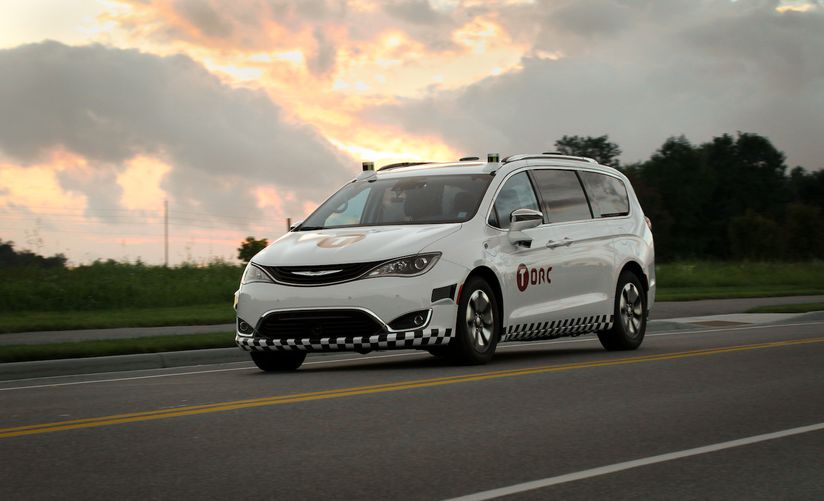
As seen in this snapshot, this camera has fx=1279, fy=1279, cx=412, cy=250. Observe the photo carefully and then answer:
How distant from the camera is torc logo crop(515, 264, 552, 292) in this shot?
492 inches

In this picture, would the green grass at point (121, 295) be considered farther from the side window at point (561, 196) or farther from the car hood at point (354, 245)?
the car hood at point (354, 245)

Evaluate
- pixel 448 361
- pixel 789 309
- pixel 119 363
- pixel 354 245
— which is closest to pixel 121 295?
pixel 789 309

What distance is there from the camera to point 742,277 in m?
47.6

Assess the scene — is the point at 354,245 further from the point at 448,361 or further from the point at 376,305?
the point at 448,361

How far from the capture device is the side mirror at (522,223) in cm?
1237

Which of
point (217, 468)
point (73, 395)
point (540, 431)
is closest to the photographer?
point (217, 468)

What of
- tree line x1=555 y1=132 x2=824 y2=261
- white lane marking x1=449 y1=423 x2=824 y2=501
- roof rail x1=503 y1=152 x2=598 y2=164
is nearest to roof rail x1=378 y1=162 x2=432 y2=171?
roof rail x1=503 y1=152 x2=598 y2=164

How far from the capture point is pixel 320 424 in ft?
26.3

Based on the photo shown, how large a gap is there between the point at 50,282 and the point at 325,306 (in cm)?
1763

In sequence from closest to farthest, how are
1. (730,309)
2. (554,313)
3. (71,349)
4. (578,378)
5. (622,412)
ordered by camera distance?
(622,412) → (578,378) → (554,313) → (71,349) → (730,309)

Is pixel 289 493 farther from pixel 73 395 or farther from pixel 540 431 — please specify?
pixel 73 395

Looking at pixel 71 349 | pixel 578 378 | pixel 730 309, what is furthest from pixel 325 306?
pixel 730 309

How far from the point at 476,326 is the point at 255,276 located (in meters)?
2.09

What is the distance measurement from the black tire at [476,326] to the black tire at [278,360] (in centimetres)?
155
